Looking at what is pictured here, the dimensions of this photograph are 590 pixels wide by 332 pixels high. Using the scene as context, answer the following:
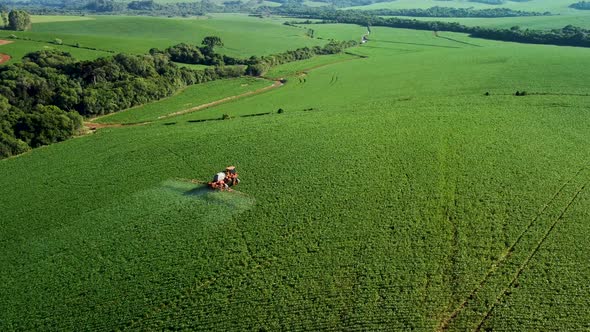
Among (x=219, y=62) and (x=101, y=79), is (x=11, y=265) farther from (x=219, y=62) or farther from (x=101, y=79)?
(x=219, y=62)

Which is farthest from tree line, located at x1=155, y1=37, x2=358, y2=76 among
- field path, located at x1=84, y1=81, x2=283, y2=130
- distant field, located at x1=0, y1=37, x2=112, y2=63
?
distant field, located at x1=0, y1=37, x2=112, y2=63

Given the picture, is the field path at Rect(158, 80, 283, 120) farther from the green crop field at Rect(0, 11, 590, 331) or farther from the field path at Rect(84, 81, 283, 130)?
the green crop field at Rect(0, 11, 590, 331)

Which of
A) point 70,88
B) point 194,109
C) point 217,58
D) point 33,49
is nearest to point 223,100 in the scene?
point 194,109

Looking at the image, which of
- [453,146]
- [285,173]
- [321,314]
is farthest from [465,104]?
[321,314]

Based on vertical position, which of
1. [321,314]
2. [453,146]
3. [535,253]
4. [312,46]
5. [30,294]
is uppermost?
[312,46]

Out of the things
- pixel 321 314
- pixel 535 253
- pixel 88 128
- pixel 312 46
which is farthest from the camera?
pixel 312 46

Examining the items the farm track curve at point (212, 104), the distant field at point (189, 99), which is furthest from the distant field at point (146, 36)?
the distant field at point (189, 99)
